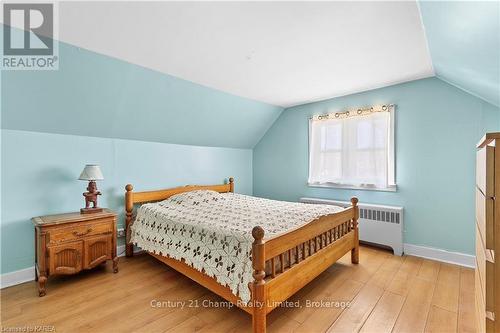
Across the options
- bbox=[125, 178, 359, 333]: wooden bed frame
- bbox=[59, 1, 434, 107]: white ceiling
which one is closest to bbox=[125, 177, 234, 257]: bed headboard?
bbox=[125, 178, 359, 333]: wooden bed frame

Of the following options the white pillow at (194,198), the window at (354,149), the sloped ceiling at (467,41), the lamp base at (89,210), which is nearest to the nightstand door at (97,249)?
the lamp base at (89,210)

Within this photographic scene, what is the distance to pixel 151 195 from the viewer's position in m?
3.40

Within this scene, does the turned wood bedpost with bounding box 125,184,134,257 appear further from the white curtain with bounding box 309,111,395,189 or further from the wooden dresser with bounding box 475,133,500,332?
the wooden dresser with bounding box 475,133,500,332

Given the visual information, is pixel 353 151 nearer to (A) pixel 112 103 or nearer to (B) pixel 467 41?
(B) pixel 467 41

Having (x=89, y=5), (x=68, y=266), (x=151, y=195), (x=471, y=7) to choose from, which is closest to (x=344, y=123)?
(x=471, y=7)

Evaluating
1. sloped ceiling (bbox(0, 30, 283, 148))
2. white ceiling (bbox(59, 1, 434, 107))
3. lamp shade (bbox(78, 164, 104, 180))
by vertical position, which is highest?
white ceiling (bbox(59, 1, 434, 107))

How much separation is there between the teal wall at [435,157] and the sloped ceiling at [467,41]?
13.7 inches

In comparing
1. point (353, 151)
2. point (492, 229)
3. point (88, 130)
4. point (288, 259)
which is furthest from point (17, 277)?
point (353, 151)

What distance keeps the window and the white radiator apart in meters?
0.33

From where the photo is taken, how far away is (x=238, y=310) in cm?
203

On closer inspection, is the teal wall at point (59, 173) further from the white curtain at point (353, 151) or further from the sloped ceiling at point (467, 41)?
the sloped ceiling at point (467, 41)

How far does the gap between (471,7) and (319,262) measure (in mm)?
2107

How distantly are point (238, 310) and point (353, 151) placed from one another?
9.21 feet

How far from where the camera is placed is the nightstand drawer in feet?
7.53
